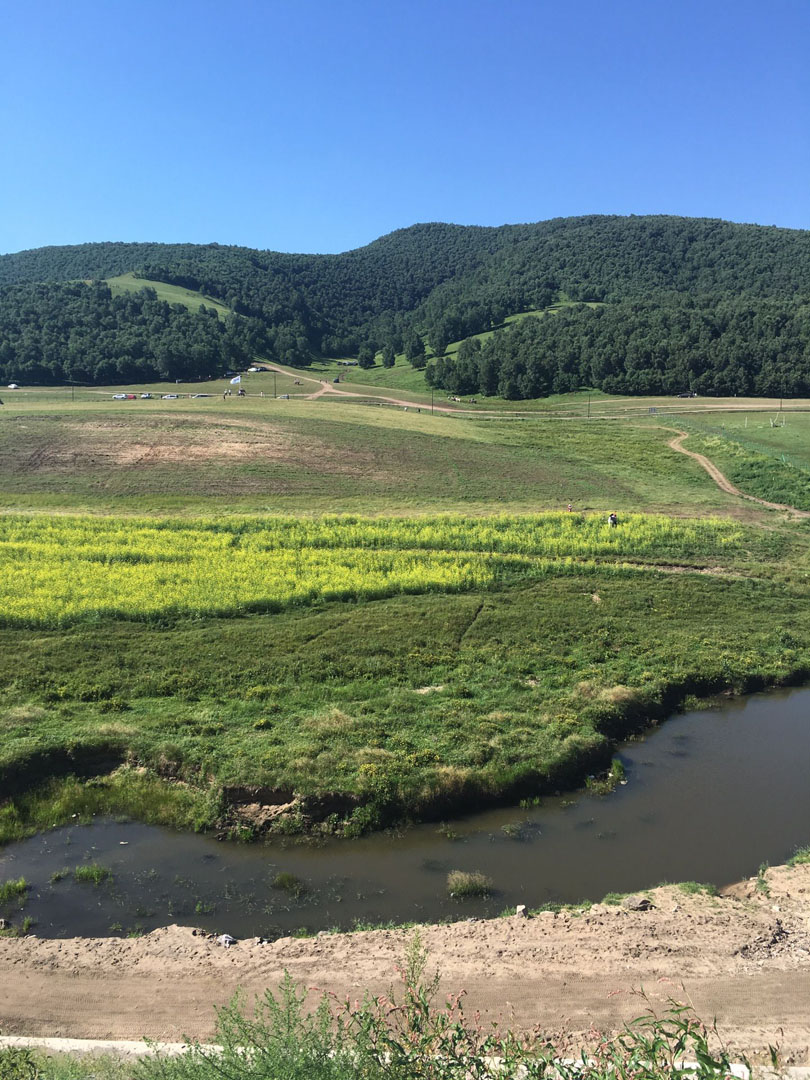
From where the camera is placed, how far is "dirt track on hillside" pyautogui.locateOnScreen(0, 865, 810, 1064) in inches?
420

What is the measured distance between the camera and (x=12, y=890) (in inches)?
563

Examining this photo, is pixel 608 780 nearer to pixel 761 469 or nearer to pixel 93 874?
pixel 93 874

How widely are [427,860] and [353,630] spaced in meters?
11.9

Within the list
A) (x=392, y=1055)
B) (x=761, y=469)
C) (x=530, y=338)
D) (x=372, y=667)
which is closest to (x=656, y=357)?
(x=530, y=338)

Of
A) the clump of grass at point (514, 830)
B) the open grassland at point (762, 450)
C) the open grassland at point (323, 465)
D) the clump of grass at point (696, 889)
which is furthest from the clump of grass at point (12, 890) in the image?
the open grassland at point (762, 450)

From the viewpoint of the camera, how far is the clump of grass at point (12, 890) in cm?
1414

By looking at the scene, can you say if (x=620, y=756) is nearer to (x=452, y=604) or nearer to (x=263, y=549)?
(x=452, y=604)

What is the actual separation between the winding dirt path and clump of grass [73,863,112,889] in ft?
142

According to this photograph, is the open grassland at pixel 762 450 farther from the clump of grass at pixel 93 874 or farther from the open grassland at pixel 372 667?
the clump of grass at pixel 93 874

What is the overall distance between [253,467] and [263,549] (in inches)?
843

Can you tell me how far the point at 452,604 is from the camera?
29.6 m

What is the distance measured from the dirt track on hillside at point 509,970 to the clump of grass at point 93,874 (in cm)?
181

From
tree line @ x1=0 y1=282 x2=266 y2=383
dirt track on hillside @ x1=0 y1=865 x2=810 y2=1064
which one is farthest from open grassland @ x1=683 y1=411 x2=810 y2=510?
tree line @ x1=0 y1=282 x2=266 y2=383

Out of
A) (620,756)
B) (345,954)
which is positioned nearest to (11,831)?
(345,954)
